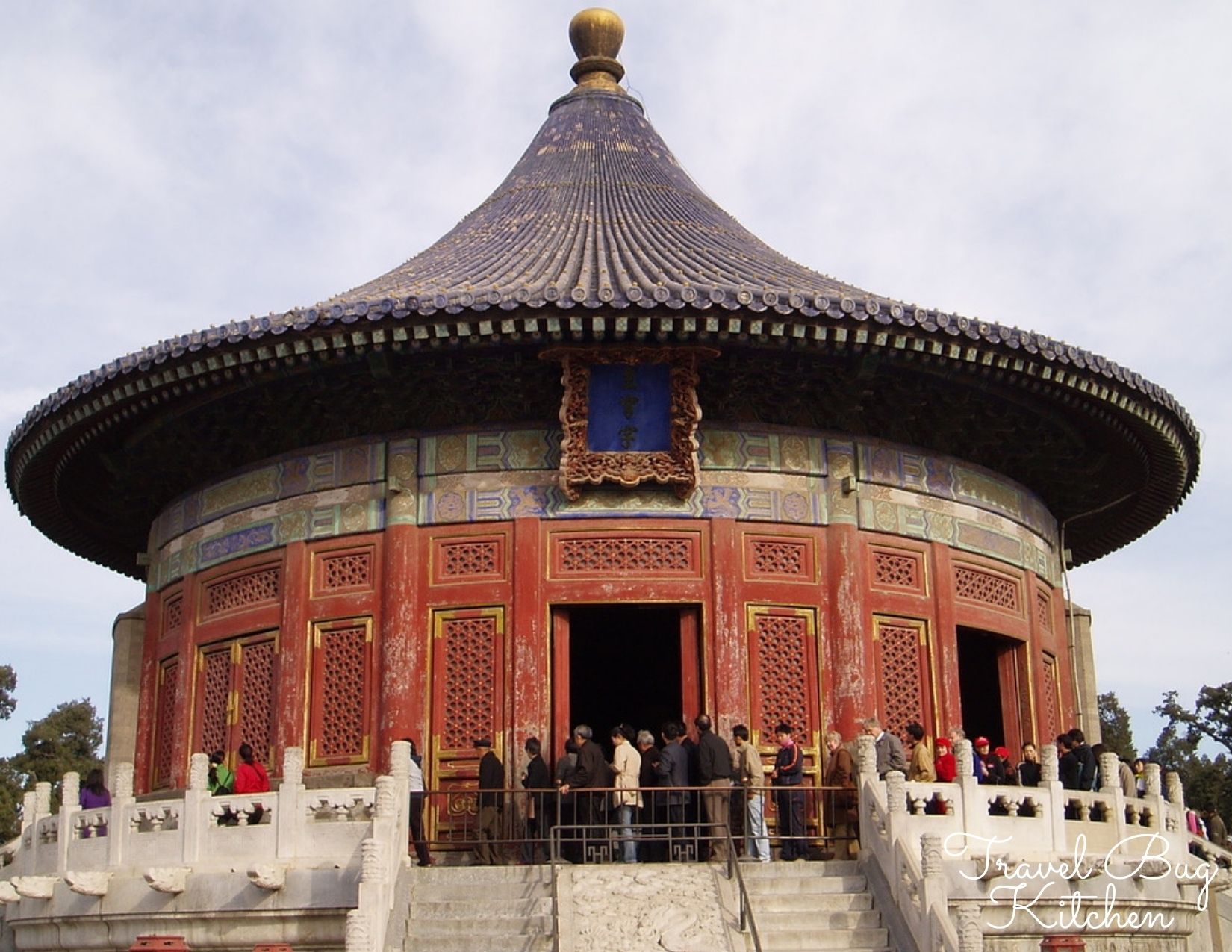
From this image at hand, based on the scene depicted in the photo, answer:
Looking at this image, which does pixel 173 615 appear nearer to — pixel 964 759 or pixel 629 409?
pixel 629 409

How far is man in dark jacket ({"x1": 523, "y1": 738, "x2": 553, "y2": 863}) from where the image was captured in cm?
1588

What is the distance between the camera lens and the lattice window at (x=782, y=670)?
1747 cm

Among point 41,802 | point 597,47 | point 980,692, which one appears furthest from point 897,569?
point 597,47

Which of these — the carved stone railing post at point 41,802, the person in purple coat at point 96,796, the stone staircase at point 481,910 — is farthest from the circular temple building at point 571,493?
the stone staircase at point 481,910

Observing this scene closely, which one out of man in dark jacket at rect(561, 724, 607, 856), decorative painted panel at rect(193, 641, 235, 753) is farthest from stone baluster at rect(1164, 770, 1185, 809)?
decorative painted panel at rect(193, 641, 235, 753)

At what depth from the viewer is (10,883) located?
625 inches

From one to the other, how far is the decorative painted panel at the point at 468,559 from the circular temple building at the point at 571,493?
0.03 meters

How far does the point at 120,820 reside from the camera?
1527cm

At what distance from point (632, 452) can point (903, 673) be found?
3.62 m

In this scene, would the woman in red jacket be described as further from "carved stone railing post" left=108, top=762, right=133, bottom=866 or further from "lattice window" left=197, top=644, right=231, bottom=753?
"lattice window" left=197, top=644, right=231, bottom=753

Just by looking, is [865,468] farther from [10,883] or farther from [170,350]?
[10,883]

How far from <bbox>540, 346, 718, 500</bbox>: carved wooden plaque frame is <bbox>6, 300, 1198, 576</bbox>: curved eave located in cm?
41

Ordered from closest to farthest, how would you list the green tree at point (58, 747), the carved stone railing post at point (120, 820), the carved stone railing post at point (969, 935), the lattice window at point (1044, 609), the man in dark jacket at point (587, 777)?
the carved stone railing post at point (969, 935) → the carved stone railing post at point (120, 820) → the man in dark jacket at point (587, 777) → the lattice window at point (1044, 609) → the green tree at point (58, 747)

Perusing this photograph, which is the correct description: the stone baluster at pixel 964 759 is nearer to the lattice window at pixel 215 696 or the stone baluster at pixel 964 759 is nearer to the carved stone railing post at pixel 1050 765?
the carved stone railing post at pixel 1050 765
